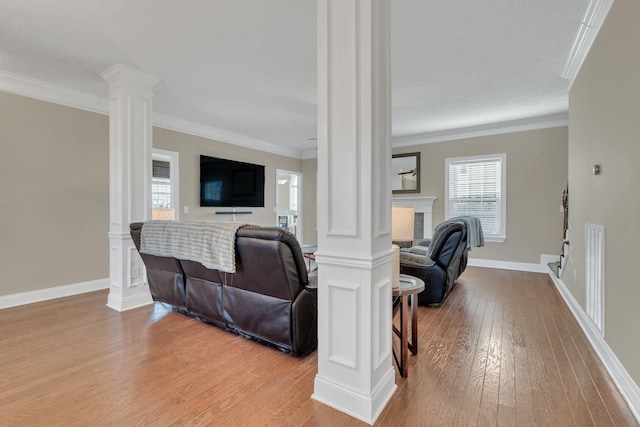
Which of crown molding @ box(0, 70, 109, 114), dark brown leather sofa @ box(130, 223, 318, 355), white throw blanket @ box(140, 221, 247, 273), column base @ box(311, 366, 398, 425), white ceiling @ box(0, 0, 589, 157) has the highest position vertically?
white ceiling @ box(0, 0, 589, 157)

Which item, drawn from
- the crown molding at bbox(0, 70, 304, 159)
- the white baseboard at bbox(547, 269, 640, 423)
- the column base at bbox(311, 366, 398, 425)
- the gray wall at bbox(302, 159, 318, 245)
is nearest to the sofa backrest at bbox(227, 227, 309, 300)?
the column base at bbox(311, 366, 398, 425)

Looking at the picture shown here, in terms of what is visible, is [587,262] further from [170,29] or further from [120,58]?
[120,58]

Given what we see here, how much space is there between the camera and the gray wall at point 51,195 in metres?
3.38

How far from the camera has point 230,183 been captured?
5.84 m

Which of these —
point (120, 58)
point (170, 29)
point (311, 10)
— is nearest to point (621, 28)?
point (311, 10)

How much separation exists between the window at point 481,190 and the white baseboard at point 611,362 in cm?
251

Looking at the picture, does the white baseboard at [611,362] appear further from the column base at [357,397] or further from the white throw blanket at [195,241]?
the white throw blanket at [195,241]

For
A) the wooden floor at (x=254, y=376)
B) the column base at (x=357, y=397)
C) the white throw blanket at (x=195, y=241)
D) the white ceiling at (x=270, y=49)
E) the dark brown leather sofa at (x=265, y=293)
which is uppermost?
the white ceiling at (x=270, y=49)

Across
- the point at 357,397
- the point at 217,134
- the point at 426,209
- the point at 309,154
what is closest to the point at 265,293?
the point at 357,397

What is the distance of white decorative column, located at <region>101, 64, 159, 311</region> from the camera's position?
127 inches

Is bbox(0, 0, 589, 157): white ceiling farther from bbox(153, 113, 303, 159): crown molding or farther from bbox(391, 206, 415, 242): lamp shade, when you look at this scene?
bbox(391, 206, 415, 242): lamp shade

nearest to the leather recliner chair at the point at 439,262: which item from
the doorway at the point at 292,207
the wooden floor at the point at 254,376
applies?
the wooden floor at the point at 254,376

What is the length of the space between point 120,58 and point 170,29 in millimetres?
879

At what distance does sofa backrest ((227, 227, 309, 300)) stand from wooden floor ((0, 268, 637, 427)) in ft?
1.73
